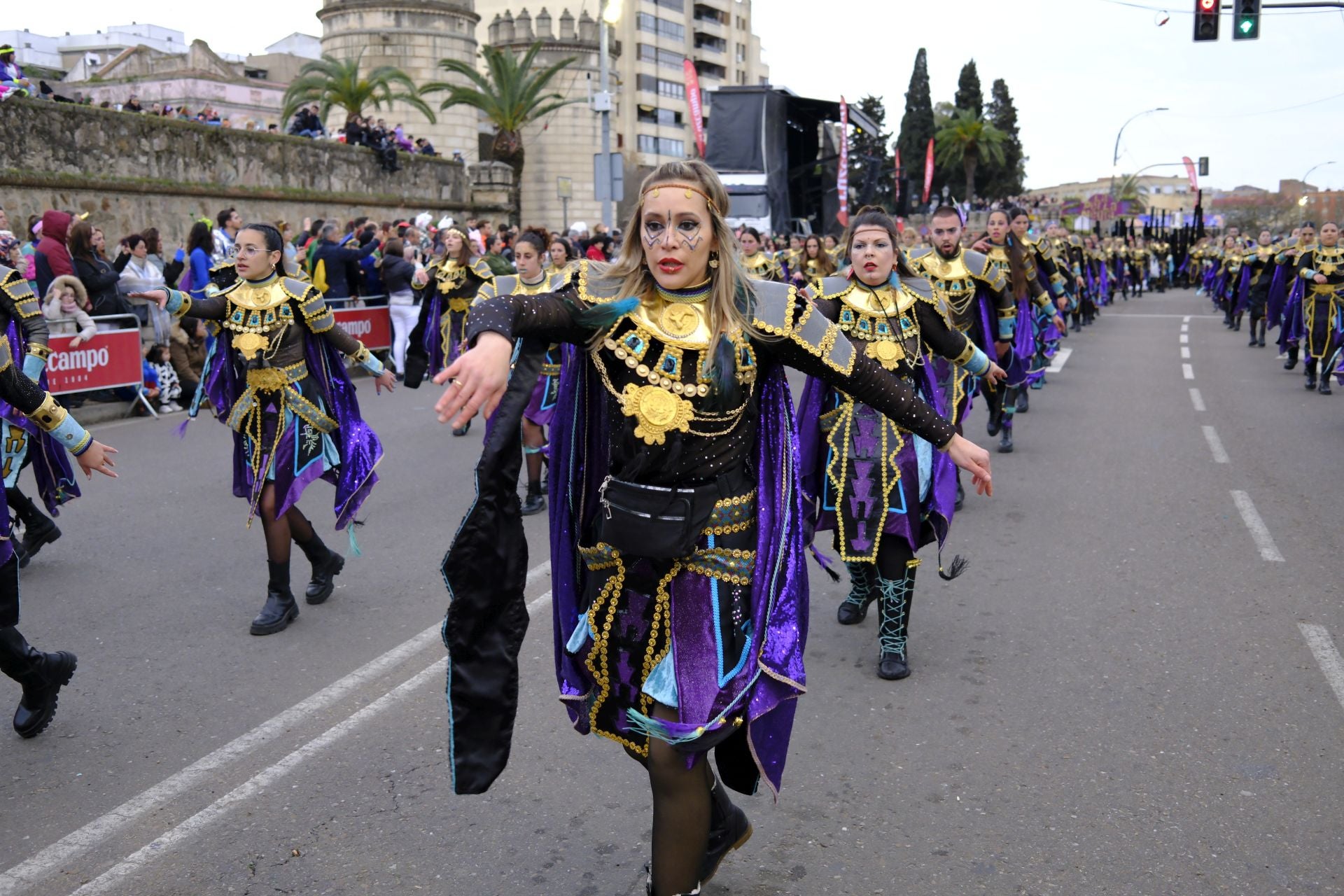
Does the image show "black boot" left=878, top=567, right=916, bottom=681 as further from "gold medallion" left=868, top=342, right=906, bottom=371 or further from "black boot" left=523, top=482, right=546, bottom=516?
"black boot" left=523, top=482, right=546, bottom=516

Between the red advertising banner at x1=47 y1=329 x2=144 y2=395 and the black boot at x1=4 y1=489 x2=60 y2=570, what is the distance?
482cm

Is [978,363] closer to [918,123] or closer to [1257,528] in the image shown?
[1257,528]

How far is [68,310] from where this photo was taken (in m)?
11.6

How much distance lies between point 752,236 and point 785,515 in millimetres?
11959

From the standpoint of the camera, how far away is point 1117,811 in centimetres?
398

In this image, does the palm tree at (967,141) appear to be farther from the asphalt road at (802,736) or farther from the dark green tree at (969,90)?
the asphalt road at (802,736)

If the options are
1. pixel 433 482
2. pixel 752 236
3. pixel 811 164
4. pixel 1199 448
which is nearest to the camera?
pixel 433 482

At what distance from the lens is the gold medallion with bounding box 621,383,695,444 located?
304 centimetres

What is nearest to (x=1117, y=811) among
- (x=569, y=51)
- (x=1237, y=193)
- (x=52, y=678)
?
(x=52, y=678)

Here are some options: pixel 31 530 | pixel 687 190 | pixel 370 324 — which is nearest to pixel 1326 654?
pixel 687 190

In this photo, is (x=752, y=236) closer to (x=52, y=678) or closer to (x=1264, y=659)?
(x=1264, y=659)

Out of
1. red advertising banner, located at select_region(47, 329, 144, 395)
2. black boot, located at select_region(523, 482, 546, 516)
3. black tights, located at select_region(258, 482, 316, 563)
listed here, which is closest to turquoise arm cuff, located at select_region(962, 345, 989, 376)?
black tights, located at select_region(258, 482, 316, 563)

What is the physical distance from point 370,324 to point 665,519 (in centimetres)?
1425

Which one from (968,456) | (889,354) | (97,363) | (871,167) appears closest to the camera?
(968,456)
